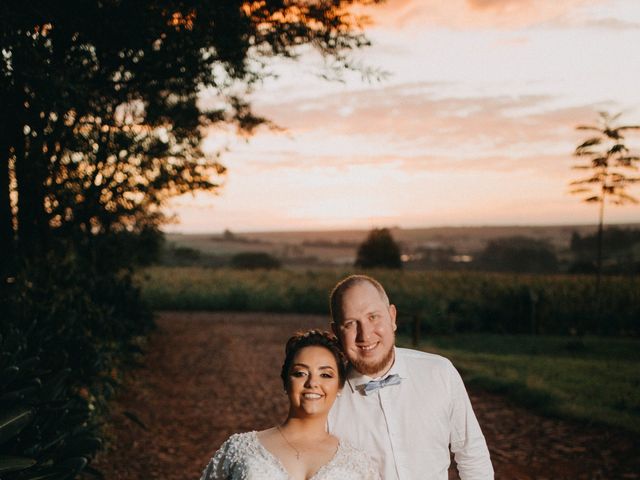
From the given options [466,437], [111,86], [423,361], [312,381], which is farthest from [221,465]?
[111,86]

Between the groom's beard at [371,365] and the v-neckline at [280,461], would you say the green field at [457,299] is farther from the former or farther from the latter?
the v-neckline at [280,461]

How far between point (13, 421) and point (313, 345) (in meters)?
1.96

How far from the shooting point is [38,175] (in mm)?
6438

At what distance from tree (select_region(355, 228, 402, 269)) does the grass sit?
21.4 metres

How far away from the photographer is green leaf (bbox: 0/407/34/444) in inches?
137

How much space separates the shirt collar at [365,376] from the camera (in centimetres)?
298

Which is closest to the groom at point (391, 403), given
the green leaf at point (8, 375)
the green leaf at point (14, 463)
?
the green leaf at point (14, 463)

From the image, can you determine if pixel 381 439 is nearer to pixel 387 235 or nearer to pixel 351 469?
pixel 351 469

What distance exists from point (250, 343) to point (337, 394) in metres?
13.6

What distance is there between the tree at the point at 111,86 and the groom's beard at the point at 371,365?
3089 mm

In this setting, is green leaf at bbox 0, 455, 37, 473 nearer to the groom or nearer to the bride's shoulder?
the bride's shoulder

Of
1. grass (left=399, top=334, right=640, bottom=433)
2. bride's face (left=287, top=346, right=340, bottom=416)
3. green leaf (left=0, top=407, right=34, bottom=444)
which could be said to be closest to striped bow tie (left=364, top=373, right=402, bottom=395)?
bride's face (left=287, top=346, right=340, bottom=416)

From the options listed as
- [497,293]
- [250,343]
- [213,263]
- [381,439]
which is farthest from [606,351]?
[213,263]

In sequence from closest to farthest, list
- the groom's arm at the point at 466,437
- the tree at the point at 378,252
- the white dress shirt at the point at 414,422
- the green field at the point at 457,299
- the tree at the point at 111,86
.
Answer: the white dress shirt at the point at 414,422 → the groom's arm at the point at 466,437 → the tree at the point at 111,86 → the green field at the point at 457,299 → the tree at the point at 378,252
